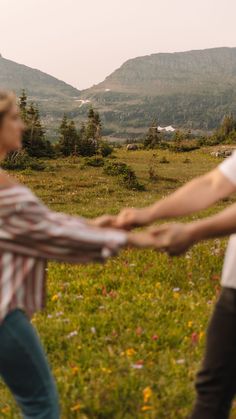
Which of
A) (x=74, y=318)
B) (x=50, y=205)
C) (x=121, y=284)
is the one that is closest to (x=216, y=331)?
(x=74, y=318)

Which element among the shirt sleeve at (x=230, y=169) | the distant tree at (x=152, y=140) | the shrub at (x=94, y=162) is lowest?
the shrub at (x=94, y=162)

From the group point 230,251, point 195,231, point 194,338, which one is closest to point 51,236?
point 195,231

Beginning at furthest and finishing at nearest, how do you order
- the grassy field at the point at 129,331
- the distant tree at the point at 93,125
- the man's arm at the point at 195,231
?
the distant tree at the point at 93,125
the grassy field at the point at 129,331
the man's arm at the point at 195,231

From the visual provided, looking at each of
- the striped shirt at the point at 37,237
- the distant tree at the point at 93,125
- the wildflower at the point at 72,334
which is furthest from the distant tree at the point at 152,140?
the striped shirt at the point at 37,237

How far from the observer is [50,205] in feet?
77.3

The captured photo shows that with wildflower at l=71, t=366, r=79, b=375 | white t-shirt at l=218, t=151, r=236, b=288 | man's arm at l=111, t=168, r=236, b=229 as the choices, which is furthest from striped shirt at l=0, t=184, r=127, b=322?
wildflower at l=71, t=366, r=79, b=375

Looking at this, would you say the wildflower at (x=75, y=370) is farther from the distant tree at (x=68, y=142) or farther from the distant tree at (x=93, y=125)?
the distant tree at (x=93, y=125)

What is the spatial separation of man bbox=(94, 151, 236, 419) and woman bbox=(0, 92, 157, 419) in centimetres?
31

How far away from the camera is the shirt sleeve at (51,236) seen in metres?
2.91

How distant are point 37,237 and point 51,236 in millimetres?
87

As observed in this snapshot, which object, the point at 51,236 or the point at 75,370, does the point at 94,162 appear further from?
the point at 51,236

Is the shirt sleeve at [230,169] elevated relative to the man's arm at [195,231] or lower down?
elevated

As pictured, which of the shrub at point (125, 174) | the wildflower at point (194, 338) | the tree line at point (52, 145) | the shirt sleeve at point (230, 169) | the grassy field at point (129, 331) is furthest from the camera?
the tree line at point (52, 145)

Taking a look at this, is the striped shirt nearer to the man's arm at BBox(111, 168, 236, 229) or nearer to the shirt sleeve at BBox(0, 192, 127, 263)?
the shirt sleeve at BBox(0, 192, 127, 263)
